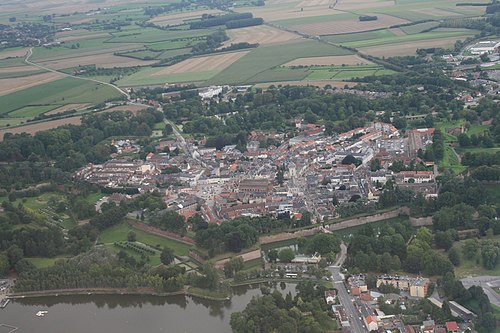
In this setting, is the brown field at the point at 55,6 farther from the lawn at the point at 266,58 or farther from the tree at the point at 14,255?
the tree at the point at 14,255

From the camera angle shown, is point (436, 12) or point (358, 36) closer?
point (358, 36)

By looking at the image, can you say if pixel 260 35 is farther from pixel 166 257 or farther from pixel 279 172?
pixel 166 257

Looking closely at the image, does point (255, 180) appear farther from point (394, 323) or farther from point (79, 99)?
point (79, 99)

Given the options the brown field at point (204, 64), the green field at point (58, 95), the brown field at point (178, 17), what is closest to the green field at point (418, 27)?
the brown field at point (204, 64)

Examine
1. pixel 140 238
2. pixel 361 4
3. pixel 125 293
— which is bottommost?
pixel 125 293

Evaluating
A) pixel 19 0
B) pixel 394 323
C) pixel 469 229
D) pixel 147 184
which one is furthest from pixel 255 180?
pixel 19 0

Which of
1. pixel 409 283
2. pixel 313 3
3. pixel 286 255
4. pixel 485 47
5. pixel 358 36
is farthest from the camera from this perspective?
pixel 313 3

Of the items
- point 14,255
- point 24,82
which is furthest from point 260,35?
point 14,255
